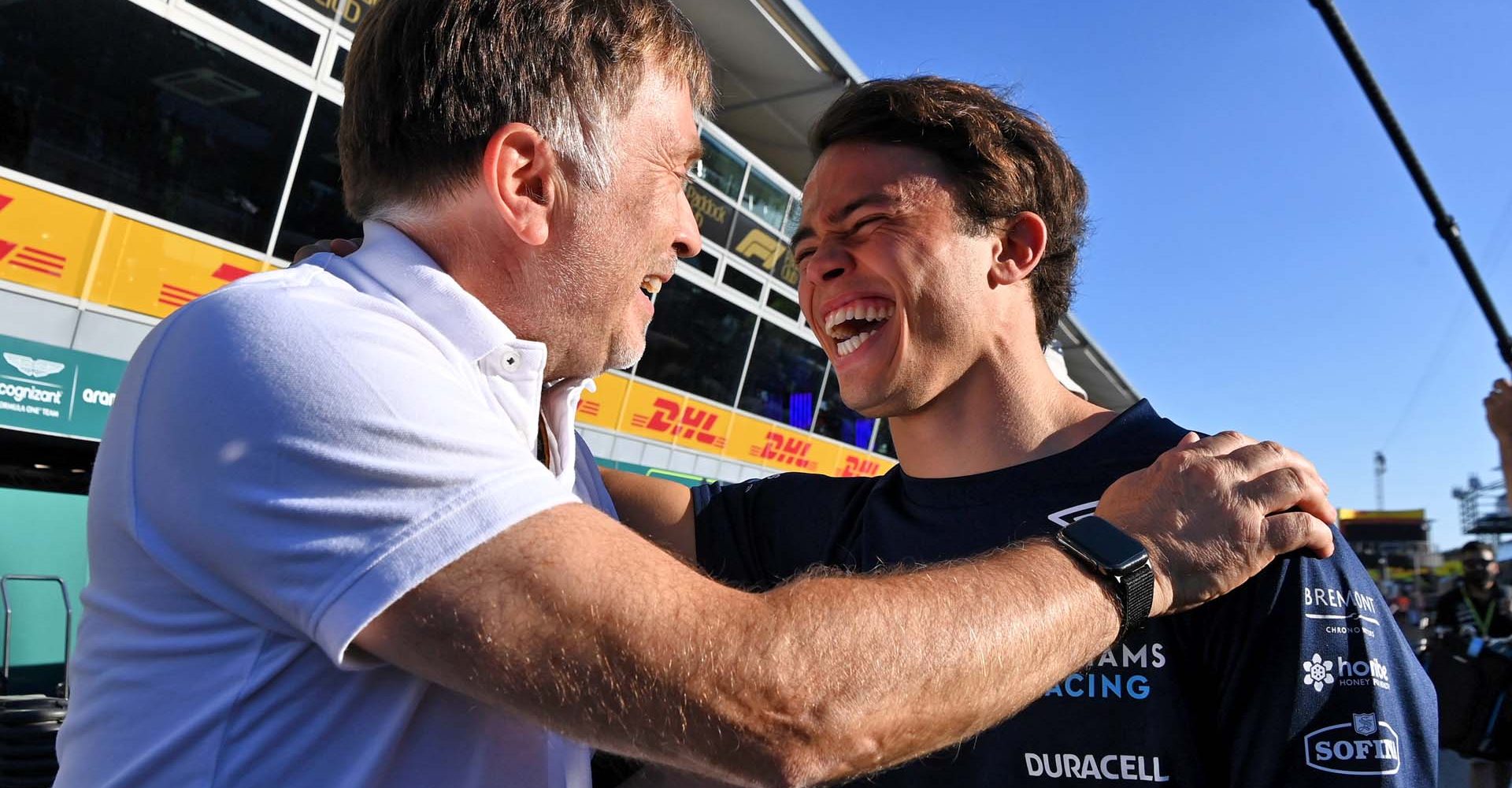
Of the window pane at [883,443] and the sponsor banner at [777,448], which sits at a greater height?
the window pane at [883,443]

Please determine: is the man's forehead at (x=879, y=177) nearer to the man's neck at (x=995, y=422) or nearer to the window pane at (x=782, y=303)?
the man's neck at (x=995, y=422)

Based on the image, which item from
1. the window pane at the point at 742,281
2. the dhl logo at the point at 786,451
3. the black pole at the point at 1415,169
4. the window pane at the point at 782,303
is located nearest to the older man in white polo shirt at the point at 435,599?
the black pole at the point at 1415,169

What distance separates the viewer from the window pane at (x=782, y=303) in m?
18.2

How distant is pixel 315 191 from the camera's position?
10414 millimetres

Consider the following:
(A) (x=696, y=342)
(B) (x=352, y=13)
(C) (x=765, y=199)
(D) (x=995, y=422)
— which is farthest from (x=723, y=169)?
(D) (x=995, y=422)

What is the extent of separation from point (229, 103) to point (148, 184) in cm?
103

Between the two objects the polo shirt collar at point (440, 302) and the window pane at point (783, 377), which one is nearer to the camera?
the polo shirt collar at point (440, 302)

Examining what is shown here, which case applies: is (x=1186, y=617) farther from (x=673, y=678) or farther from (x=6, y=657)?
(x=6, y=657)

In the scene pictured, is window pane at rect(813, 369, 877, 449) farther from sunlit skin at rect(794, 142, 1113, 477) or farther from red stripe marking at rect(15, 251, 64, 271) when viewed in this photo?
sunlit skin at rect(794, 142, 1113, 477)

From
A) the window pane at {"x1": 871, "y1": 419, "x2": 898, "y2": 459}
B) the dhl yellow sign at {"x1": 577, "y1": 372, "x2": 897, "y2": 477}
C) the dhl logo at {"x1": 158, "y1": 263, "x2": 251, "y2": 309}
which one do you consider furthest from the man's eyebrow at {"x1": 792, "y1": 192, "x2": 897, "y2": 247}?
the window pane at {"x1": 871, "y1": 419, "x2": 898, "y2": 459}

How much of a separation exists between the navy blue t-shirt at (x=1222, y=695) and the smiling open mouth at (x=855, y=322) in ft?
1.98

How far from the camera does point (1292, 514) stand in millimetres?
1705

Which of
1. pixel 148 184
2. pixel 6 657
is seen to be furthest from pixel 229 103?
pixel 6 657

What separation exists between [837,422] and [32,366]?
1462cm
